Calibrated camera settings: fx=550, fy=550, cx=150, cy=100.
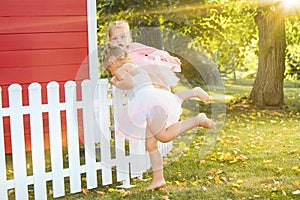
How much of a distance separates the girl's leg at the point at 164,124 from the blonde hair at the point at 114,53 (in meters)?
0.49

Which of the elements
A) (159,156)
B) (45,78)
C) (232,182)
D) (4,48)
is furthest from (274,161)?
(4,48)

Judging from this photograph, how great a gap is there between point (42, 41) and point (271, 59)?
242 inches

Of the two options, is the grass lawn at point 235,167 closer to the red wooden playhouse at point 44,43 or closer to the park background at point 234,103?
the park background at point 234,103

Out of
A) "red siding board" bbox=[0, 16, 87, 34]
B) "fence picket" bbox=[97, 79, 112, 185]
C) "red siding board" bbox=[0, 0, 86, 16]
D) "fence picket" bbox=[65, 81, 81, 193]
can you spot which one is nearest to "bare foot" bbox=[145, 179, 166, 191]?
"fence picket" bbox=[97, 79, 112, 185]

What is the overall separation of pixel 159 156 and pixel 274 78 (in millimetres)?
7052

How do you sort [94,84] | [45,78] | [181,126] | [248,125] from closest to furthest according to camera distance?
[181,126] → [94,84] → [45,78] → [248,125]

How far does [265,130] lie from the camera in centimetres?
800

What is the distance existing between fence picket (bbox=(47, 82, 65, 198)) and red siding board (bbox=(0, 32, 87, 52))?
1.84 meters

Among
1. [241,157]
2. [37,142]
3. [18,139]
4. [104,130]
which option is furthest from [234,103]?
[18,139]

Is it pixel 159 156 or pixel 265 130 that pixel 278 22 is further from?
pixel 159 156

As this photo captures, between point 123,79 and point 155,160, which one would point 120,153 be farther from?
point 123,79

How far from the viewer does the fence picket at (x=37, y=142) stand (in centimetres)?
439

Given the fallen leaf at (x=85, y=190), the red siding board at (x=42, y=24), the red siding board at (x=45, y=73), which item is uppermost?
the red siding board at (x=42, y=24)

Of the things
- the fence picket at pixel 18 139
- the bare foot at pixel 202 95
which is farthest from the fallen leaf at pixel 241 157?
the fence picket at pixel 18 139
